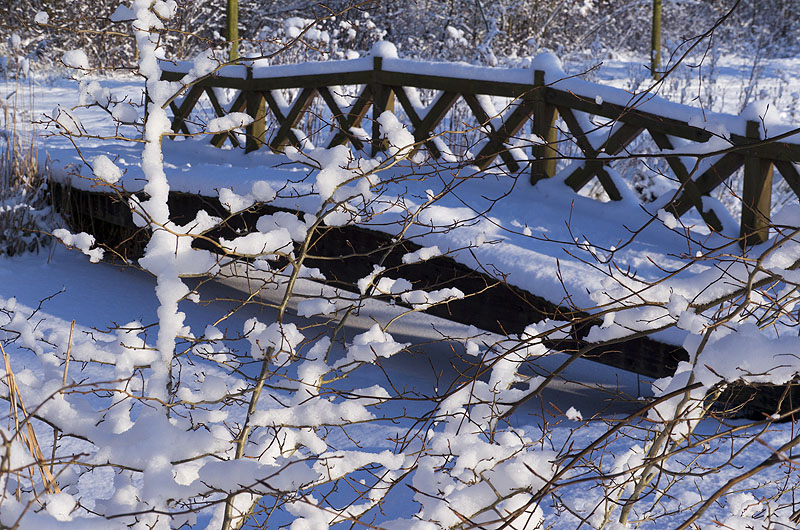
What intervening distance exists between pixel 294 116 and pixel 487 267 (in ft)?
9.36

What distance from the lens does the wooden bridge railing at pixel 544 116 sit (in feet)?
12.5

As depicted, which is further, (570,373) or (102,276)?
(102,276)

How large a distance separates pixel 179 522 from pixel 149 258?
1.94ft

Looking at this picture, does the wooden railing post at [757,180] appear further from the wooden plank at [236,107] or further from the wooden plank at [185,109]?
the wooden plank at [185,109]

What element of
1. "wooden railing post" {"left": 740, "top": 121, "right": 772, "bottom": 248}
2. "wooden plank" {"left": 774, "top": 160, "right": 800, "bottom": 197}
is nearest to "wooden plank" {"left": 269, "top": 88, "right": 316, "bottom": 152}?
"wooden railing post" {"left": 740, "top": 121, "right": 772, "bottom": 248}

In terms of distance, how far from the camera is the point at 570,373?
179 inches

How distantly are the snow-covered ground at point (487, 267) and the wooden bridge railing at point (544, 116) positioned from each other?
253mm

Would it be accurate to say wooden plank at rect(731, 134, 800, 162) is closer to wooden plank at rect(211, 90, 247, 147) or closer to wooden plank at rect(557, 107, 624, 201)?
wooden plank at rect(557, 107, 624, 201)

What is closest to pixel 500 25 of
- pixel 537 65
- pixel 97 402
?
pixel 537 65

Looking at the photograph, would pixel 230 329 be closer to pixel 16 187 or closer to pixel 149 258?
pixel 16 187

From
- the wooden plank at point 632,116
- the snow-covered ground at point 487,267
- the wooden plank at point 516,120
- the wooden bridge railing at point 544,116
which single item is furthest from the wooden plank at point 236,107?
the wooden plank at point 632,116

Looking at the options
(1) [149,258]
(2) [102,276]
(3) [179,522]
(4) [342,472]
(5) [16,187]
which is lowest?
(2) [102,276]

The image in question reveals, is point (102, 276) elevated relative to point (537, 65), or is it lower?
lower

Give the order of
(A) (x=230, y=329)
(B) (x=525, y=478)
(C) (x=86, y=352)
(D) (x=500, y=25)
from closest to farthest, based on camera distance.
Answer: (B) (x=525, y=478)
(C) (x=86, y=352)
(A) (x=230, y=329)
(D) (x=500, y=25)
